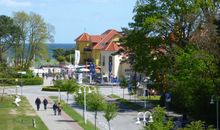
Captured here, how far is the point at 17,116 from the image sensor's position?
48.1 metres

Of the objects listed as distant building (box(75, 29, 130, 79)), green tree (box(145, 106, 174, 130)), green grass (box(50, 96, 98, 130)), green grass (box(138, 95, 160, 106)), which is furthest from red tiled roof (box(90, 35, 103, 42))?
green tree (box(145, 106, 174, 130))

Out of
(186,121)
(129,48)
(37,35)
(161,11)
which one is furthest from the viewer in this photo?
(37,35)

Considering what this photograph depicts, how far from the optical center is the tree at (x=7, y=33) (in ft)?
318

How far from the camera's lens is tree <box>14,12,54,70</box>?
97.2 meters

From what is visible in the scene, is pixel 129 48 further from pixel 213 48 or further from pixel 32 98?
pixel 213 48

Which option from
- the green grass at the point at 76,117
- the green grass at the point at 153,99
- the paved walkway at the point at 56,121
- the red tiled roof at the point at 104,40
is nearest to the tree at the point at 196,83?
the green grass at the point at 76,117

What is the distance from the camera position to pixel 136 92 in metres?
66.5

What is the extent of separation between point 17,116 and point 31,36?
51.8m

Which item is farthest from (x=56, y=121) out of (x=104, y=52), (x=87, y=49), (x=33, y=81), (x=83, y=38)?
(x=83, y=38)

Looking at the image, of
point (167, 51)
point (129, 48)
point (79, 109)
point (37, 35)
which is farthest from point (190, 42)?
point (37, 35)

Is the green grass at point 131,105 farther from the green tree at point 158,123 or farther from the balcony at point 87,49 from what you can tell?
the balcony at point 87,49

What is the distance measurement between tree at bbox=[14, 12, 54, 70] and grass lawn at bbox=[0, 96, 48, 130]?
3608cm

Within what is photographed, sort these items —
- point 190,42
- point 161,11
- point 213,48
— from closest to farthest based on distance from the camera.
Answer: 1. point 213,48
2. point 190,42
3. point 161,11

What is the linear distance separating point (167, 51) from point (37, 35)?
49.7m
